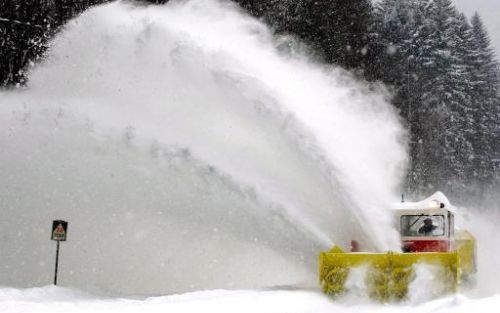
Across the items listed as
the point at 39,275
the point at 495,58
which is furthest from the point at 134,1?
the point at 495,58

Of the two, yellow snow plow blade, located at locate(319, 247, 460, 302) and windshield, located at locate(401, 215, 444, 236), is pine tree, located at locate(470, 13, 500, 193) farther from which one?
yellow snow plow blade, located at locate(319, 247, 460, 302)

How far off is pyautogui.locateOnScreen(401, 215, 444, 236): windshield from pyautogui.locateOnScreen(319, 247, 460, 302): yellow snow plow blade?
2.44 meters

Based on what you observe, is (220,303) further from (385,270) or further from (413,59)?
(413,59)

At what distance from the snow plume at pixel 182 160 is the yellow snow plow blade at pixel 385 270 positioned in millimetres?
1617

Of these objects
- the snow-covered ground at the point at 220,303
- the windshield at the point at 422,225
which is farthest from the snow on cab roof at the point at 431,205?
the snow-covered ground at the point at 220,303

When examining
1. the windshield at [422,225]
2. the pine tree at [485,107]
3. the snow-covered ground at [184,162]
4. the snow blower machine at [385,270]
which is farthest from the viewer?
the pine tree at [485,107]

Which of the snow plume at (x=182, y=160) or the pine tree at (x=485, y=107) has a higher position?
the pine tree at (x=485, y=107)

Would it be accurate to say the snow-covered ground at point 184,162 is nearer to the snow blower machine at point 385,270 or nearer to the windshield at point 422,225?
the windshield at point 422,225

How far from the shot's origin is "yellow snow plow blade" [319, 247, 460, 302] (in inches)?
355

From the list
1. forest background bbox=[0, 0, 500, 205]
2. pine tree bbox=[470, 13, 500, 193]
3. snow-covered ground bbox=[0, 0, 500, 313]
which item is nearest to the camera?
snow-covered ground bbox=[0, 0, 500, 313]

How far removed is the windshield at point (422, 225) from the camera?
11.5 meters

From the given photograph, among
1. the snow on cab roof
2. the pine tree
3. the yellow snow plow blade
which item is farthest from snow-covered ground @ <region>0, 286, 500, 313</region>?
the pine tree

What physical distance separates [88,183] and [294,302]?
6813mm

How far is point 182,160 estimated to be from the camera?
12.8 meters
